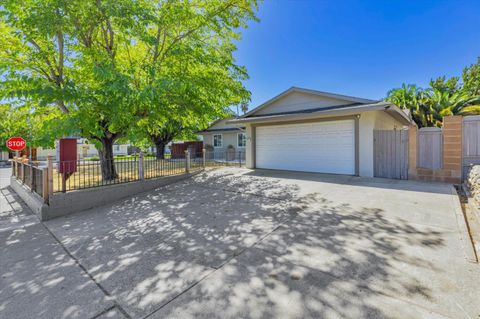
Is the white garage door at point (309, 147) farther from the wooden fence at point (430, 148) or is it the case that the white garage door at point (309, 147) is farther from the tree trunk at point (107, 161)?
the tree trunk at point (107, 161)

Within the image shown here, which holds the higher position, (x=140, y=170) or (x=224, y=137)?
(x=224, y=137)

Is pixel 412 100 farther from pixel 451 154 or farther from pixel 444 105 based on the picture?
pixel 451 154

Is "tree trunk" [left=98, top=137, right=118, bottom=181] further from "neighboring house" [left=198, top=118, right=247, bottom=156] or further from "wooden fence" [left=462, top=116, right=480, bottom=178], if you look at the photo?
"wooden fence" [left=462, top=116, right=480, bottom=178]

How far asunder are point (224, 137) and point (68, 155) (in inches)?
607

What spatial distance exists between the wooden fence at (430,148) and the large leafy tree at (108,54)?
7147 mm

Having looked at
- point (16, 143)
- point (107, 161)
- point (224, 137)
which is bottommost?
point (107, 161)

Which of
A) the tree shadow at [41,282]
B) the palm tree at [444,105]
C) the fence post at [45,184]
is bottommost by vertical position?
the tree shadow at [41,282]

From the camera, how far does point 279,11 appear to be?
10.4 m

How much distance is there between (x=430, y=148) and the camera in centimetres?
766

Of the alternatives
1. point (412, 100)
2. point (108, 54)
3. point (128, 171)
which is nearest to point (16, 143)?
point (128, 171)

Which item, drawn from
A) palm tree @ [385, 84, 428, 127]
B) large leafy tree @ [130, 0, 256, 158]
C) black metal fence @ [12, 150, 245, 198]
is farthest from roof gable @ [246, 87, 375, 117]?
palm tree @ [385, 84, 428, 127]

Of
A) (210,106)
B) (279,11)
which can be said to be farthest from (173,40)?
(279,11)

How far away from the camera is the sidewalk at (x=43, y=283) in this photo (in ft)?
7.29

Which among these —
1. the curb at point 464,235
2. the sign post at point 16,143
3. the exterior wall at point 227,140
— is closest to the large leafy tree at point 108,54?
the sign post at point 16,143
